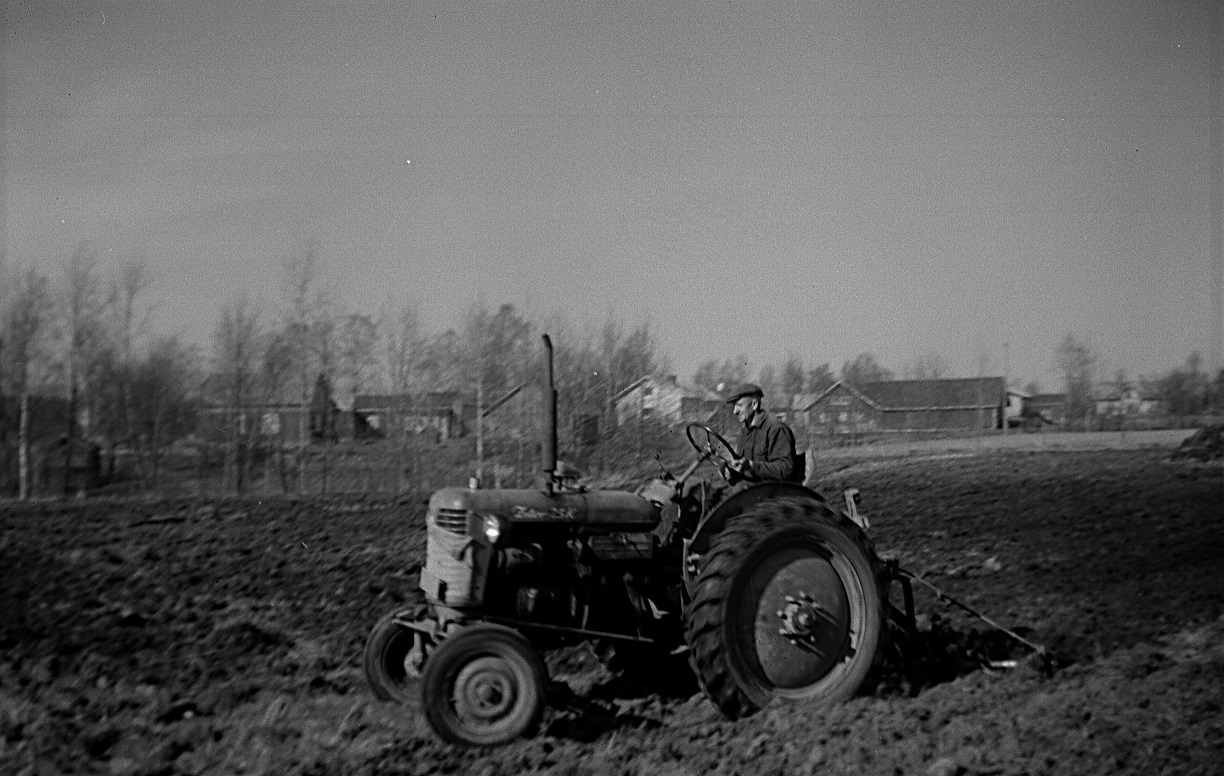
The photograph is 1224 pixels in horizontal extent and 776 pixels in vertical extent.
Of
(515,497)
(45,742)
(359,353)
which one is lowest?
(45,742)

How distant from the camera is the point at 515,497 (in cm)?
603

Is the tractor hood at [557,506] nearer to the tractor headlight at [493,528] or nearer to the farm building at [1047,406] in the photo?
the tractor headlight at [493,528]

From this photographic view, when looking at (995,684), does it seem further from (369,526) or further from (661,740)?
(369,526)

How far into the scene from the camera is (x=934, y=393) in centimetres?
3675

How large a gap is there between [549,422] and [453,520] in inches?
30.1

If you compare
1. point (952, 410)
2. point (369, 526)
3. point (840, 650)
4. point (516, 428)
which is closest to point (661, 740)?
point (840, 650)

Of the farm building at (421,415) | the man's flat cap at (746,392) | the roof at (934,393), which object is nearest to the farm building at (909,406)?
the roof at (934,393)

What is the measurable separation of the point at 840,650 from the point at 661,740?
3.98ft

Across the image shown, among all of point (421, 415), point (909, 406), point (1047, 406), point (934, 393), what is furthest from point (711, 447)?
point (1047, 406)

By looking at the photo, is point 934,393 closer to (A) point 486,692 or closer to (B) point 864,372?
(B) point 864,372

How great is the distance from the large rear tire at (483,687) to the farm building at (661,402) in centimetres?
1371

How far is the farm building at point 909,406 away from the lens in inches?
1019

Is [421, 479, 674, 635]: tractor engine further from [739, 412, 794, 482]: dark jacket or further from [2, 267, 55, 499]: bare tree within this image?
[2, 267, 55, 499]: bare tree

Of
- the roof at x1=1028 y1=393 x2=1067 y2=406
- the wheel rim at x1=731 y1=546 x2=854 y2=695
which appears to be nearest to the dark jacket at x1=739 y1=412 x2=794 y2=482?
the wheel rim at x1=731 y1=546 x2=854 y2=695
